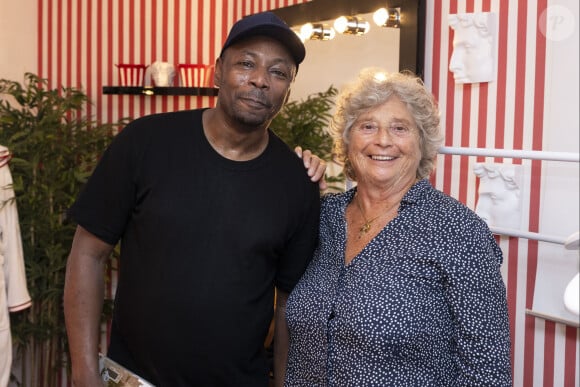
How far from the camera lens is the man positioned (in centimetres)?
185

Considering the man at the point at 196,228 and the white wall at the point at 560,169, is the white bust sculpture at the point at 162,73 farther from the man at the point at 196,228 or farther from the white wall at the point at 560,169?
the white wall at the point at 560,169

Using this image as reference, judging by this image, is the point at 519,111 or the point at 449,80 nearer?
the point at 519,111

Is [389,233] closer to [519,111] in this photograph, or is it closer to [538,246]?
[538,246]

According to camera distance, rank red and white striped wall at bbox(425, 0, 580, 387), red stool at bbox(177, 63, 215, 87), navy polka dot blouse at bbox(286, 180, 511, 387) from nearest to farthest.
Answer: navy polka dot blouse at bbox(286, 180, 511, 387) → red and white striped wall at bbox(425, 0, 580, 387) → red stool at bbox(177, 63, 215, 87)

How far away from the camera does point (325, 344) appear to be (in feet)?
5.88

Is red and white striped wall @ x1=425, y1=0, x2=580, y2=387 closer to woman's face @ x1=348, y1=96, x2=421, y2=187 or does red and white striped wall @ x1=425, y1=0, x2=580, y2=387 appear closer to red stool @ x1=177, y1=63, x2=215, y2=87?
woman's face @ x1=348, y1=96, x2=421, y2=187

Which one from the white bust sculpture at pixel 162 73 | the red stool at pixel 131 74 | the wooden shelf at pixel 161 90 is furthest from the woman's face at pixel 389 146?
the red stool at pixel 131 74

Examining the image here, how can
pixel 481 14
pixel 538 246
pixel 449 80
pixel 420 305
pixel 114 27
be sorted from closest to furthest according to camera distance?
pixel 420 305, pixel 538 246, pixel 481 14, pixel 449 80, pixel 114 27

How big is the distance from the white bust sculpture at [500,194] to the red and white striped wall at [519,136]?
36 mm

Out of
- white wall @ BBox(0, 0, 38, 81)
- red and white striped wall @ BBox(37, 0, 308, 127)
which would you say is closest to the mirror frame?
red and white striped wall @ BBox(37, 0, 308, 127)

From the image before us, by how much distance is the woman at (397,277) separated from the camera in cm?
167

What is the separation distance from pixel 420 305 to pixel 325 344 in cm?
25

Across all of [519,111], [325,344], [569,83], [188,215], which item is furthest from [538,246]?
[188,215]

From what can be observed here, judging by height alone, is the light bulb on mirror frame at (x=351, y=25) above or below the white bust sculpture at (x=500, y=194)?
above
